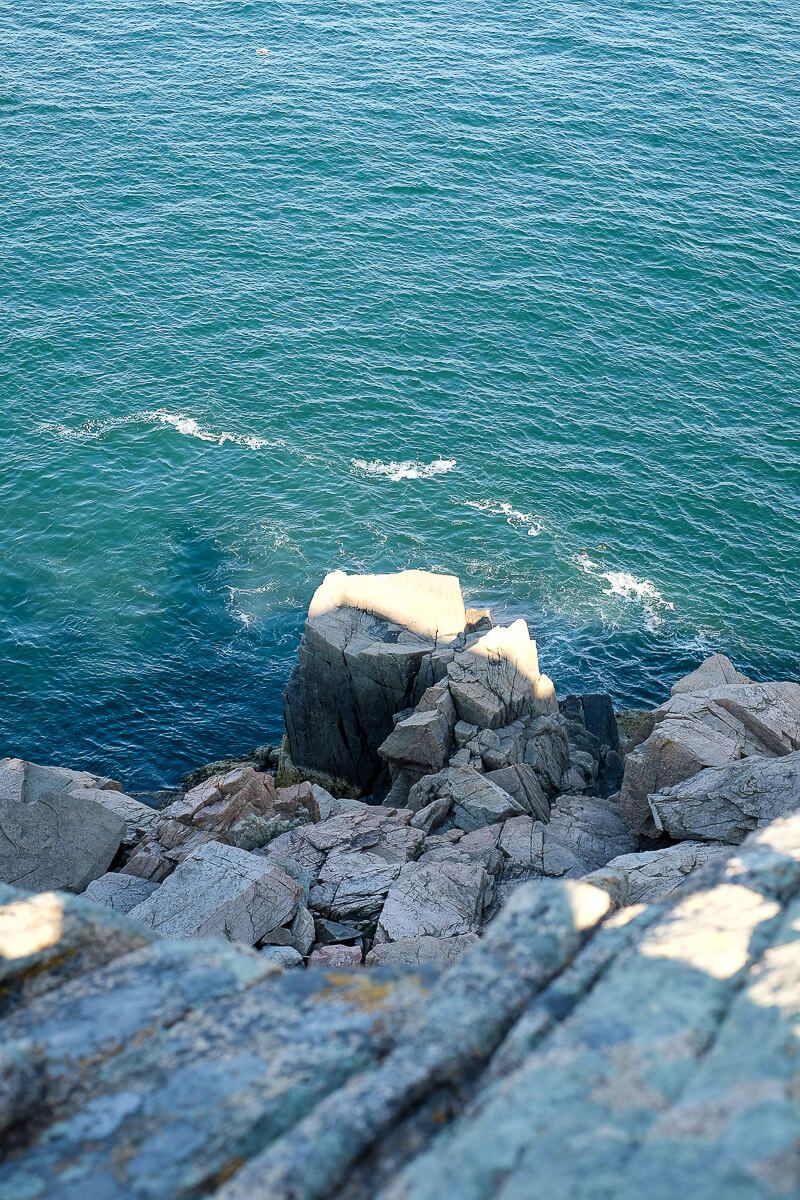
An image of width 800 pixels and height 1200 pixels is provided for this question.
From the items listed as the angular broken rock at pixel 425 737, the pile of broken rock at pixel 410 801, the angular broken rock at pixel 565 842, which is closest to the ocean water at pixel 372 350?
the pile of broken rock at pixel 410 801

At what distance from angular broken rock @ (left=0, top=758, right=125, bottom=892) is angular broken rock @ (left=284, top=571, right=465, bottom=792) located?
1460 centimetres

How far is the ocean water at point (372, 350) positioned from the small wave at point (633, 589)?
13.7 inches

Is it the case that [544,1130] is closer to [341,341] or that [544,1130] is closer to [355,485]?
[355,485]

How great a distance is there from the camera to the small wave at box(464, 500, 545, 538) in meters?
81.6

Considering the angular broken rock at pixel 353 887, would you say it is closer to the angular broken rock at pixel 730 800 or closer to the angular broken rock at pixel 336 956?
the angular broken rock at pixel 336 956

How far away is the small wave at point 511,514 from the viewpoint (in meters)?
81.6

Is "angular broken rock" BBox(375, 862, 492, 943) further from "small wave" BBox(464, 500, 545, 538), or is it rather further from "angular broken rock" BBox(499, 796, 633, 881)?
"small wave" BBox(464, 500, 545, 538)

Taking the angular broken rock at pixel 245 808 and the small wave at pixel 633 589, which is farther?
the small wave at pixel 633 589

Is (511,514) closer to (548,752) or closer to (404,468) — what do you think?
(404,468)

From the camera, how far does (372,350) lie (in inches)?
3789

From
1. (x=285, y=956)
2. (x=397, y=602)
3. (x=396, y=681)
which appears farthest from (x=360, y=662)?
(x=285, y=956)

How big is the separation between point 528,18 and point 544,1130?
15678 cm

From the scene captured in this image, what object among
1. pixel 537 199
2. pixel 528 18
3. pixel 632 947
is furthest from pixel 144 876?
pixel 528 18

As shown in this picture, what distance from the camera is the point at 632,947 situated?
14.7 meters
